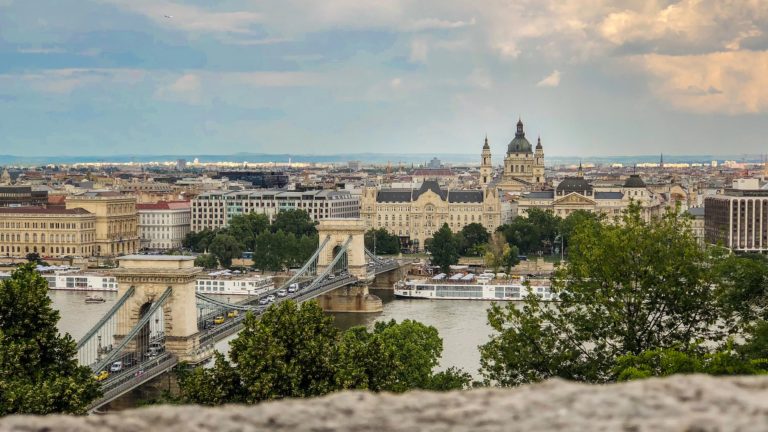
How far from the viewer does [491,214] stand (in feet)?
234

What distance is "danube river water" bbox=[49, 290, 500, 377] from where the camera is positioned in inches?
1118

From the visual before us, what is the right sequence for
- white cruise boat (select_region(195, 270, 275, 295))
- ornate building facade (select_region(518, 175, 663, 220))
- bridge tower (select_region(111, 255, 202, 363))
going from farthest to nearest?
ornate building facade (select_region(518, 175, 663, 220)) < white cruise boat (select_region(195, 270, 275, 295)) < bridge tower (select_region(111, 255, 202, 363))

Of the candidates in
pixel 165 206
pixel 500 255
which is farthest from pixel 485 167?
pixel 500 255

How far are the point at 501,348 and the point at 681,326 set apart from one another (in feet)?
7.77

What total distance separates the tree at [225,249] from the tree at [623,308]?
43.8 metres

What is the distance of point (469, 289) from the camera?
44.8 m

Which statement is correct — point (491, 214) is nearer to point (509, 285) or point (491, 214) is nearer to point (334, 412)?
point (509, 285)

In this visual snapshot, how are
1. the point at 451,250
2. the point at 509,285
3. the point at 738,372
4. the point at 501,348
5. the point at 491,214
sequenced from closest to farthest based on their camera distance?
the point at 738,372 → the point at 501,348 → the point at 509,285 → the point at 451,250 → the point at 491,214

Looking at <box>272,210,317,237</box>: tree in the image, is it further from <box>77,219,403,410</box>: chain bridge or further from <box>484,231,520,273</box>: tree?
<box>77,219,403,410</box>: chain bridge

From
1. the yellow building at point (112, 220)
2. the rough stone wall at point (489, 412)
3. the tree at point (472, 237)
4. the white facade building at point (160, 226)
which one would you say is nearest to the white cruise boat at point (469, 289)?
the tree at point (472, 237)

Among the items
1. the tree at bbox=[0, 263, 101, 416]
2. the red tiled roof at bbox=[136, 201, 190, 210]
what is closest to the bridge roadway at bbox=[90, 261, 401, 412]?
the tree at bbox=[0, 263, 101, 416]

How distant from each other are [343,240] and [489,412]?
41.0m

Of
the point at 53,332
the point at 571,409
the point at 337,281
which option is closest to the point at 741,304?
the point at 53,332

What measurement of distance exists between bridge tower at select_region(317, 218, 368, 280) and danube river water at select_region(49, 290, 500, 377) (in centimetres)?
217
